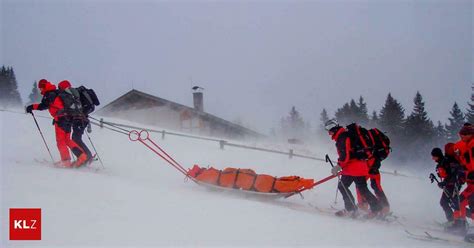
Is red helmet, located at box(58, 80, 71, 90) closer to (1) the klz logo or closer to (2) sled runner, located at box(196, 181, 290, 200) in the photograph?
(2) sled runner, located at box(196, 181, 290, 200)

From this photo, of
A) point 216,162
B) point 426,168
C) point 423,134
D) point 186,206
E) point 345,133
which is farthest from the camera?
point 423,134

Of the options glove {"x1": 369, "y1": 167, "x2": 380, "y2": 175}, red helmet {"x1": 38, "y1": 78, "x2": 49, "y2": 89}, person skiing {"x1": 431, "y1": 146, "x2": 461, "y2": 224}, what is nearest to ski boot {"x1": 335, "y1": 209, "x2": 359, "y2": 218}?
glove {"x1": 369, "y1": 167, "x2": 380, "y2": 175}

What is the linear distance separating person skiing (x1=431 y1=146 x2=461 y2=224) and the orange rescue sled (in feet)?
6.83

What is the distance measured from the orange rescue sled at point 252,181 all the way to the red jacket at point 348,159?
57 centimetres

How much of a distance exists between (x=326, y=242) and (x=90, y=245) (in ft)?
6.81

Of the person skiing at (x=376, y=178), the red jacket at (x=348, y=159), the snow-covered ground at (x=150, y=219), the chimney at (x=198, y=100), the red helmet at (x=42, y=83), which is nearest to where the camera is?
the snow-covered ground at (x=150, y=219)

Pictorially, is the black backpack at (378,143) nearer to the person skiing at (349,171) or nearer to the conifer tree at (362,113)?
the person skiing at (349,171)

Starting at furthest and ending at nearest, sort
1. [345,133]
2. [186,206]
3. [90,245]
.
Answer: [345,133] < [186,206] < [90,245]

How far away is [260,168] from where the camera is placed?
9.73m

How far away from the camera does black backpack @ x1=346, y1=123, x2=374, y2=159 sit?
519cm

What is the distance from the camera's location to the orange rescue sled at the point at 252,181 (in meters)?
5.44

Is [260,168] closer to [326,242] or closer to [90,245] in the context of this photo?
[326,242]

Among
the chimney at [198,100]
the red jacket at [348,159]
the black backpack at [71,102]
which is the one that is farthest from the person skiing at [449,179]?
the chimney at [198,100]

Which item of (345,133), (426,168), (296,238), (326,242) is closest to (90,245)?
(296,238)
